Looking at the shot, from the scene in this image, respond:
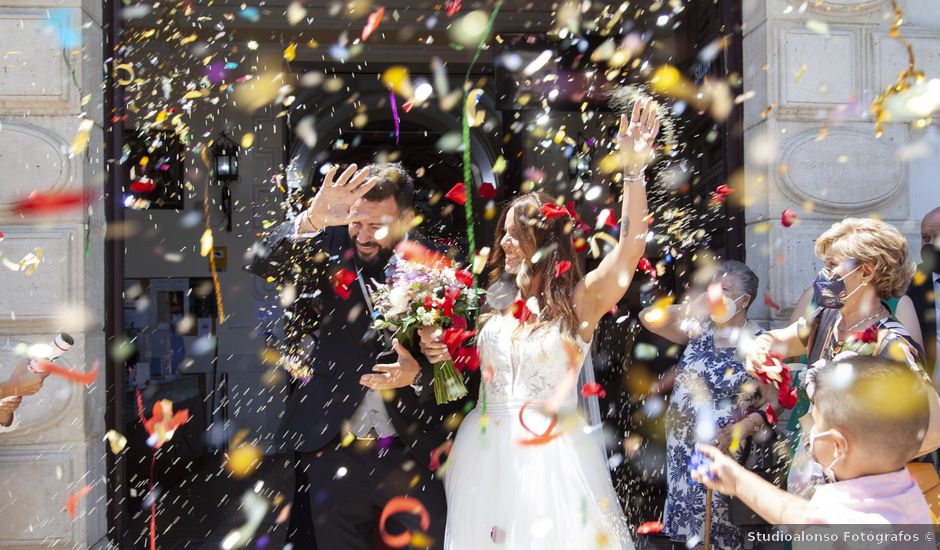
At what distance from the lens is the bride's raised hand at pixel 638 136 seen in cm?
262

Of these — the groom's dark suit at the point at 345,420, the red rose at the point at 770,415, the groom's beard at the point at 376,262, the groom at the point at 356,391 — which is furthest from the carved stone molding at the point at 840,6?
the groom's dark suit at the point at 345,420

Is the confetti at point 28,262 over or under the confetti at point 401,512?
over

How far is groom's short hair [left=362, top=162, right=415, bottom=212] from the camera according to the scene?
294 cm

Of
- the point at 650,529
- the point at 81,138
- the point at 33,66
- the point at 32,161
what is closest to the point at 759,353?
the point at 650,529

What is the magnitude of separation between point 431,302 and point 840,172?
2376 mm

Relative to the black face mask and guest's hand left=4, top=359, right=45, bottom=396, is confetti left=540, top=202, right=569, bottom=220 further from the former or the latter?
guest's hand left=4, top=359, right=45, bottom=396

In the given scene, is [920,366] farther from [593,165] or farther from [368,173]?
[593,165]

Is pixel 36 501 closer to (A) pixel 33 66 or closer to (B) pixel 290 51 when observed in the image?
(A) pixel 33 66

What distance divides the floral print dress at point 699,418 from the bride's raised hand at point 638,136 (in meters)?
1.33

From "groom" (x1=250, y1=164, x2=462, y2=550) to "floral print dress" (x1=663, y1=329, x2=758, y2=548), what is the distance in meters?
1.27

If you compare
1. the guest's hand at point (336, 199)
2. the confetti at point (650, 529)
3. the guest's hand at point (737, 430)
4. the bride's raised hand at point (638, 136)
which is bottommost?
the confetti at point (650, 529)

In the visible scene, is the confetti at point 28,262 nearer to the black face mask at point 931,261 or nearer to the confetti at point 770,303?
the confetti at point 770,303

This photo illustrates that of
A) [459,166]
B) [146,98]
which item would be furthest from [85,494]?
[459,166]

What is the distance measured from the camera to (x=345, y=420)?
2848 mm
